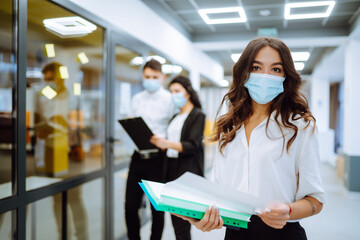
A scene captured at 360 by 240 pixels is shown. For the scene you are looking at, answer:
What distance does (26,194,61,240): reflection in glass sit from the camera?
8.73 feet

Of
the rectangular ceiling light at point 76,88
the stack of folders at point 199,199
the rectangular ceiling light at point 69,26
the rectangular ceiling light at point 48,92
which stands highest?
the rectangular ceiling light at point 69,26

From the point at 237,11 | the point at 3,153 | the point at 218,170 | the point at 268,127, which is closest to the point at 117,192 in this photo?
the point at 3,153

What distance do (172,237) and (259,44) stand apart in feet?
8.64

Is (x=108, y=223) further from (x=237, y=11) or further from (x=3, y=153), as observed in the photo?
(x=237, y=11)

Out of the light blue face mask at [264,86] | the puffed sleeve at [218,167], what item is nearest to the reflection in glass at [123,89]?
the puffed sleeve at [218,167]

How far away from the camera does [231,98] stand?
139 cm

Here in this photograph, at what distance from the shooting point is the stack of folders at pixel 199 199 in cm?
98

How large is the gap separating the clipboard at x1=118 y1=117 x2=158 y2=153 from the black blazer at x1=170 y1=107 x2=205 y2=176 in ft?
0.88

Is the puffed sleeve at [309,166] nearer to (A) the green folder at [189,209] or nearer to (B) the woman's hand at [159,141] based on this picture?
(A) the green folder at [189,209]

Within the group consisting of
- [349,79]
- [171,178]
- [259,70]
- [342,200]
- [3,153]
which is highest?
[349,79]

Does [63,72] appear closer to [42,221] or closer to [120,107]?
[120,107]

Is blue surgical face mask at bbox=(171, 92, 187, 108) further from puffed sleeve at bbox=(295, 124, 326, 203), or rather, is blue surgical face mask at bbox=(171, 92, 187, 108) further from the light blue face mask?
puffed sleeve at bbox=(295, 124, 326, 203)

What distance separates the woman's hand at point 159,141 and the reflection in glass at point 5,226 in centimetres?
107

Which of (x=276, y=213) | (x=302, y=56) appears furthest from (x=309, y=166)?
(x=302, y=56)
